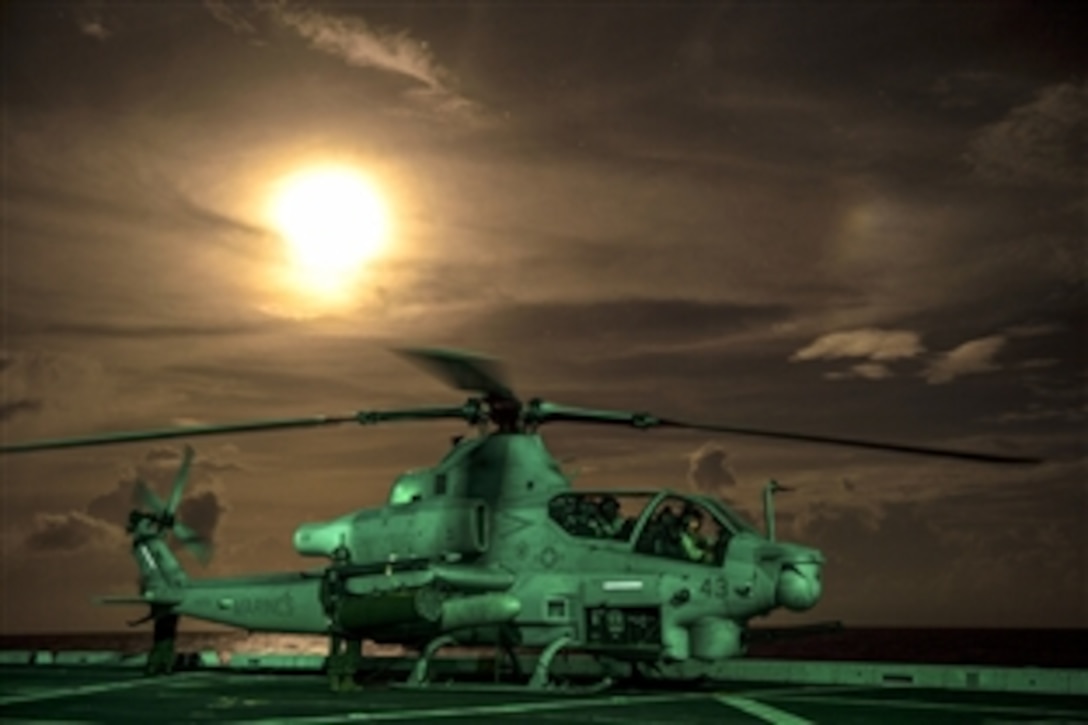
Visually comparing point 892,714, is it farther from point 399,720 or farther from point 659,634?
point 399,720

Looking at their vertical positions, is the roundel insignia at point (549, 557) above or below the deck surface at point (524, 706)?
above

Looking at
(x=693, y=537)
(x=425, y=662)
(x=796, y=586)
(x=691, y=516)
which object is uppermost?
(x=691, y=516)

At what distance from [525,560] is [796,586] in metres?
5.28

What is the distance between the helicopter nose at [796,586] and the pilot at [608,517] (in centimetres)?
336

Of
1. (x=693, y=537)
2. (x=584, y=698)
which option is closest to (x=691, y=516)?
(x=693, y=537)

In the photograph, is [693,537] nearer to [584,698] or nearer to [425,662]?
[584,698]

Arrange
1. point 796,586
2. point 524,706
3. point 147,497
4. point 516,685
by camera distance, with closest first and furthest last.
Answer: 1. point 524,706
2. point 796,586
3. point 516,685
4. point 147,497

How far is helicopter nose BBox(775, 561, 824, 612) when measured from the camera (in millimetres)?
18266

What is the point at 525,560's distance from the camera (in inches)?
832

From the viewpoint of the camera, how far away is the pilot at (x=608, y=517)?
2062cm

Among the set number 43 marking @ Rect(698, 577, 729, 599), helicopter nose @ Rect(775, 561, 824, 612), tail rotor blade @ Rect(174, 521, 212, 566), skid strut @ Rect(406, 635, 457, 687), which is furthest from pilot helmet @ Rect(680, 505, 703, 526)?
tail rotor blade @ Rect(174, 521, 212, 566)

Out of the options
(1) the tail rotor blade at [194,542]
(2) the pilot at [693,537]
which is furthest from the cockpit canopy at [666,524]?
Result: (1) the tail rotor blade at [194,542]

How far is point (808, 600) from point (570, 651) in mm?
4543

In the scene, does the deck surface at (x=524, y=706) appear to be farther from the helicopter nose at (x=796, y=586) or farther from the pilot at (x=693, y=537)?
the pilot at (x=693, y=537)
